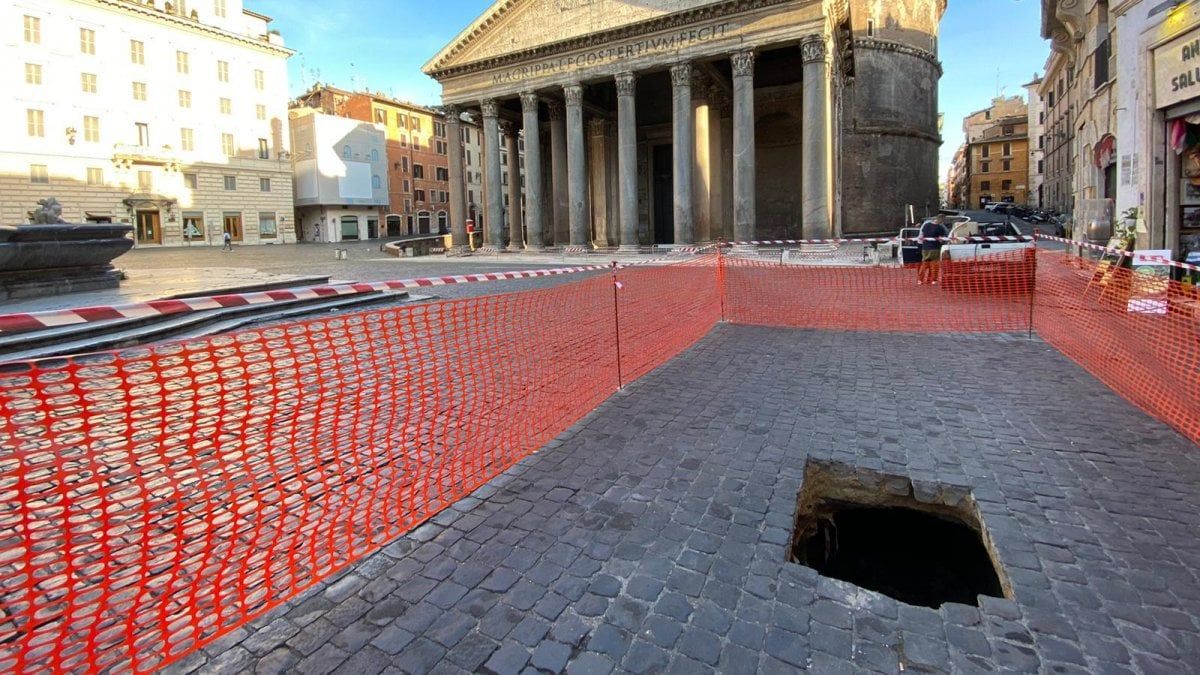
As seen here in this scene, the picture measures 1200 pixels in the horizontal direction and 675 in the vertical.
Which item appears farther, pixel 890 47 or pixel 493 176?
pixel 890 47

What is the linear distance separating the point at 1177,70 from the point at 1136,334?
172 inches

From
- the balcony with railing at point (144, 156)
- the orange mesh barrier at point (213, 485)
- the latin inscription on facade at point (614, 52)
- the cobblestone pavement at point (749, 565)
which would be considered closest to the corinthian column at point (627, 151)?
the latin inscription on facade at point (614, 52)

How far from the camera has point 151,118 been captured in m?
40.9

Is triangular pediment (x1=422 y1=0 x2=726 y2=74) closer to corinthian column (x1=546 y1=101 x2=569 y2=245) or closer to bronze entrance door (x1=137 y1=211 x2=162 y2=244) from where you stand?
corinthian column (x1=546 y1=101 x2=569 y2=245)

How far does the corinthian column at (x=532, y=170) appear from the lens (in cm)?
2841

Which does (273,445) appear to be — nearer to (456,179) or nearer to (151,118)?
(456,179)

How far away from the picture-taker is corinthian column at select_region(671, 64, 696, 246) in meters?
24.6

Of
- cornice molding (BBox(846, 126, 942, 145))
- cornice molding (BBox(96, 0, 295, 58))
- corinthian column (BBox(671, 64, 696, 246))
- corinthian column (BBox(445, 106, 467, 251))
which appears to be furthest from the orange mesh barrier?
cornice molding (BBox(96, 0, 295, 58))

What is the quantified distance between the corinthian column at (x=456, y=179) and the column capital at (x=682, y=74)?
11932 millimetres

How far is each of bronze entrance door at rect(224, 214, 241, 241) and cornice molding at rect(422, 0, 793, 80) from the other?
2476 centimetres

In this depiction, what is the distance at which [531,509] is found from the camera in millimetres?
3535

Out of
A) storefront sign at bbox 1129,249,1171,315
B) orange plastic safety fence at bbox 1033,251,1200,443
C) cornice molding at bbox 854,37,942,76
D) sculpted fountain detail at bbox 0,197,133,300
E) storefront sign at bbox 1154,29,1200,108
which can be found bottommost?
orange plastic safety fence at bbox 1033,251,1200,443

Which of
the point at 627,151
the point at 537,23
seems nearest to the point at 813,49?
the point at 627,151

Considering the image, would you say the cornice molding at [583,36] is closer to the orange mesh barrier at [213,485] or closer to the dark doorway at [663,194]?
the dark doorway at [663,194]
